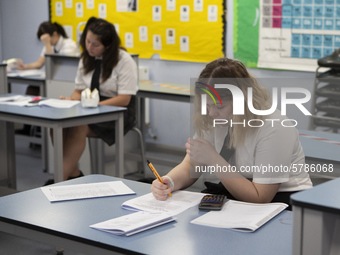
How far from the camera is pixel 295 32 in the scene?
15.2 feet

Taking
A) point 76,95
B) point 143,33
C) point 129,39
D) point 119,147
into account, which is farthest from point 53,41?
point 119,147

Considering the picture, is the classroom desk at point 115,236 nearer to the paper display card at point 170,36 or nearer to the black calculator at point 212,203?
the black calculator at point 212,203

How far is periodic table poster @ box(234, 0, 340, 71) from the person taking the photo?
4.44 meters

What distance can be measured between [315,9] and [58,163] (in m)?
2.63

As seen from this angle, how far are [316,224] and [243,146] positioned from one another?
2.67 feet

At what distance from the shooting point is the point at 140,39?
5645 mm

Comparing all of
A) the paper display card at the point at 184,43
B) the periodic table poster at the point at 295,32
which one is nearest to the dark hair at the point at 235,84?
the periodic table poster at the point at 295,32

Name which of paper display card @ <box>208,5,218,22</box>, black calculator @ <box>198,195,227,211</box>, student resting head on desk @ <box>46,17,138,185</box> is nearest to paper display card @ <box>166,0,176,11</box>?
paper display card @ <box>208,5,218,22</box>

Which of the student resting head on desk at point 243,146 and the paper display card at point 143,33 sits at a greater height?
the paper display card at point 143,33

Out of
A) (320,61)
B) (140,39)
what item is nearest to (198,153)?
Result: (320,61)

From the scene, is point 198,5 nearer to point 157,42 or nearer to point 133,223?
point 157,42

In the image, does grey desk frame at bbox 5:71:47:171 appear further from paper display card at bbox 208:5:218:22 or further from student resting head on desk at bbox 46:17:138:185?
paper display card at bbox 208:5:218:22

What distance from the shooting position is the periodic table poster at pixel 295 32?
4.44 metres

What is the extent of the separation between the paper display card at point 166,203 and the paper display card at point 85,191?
0.11 m
